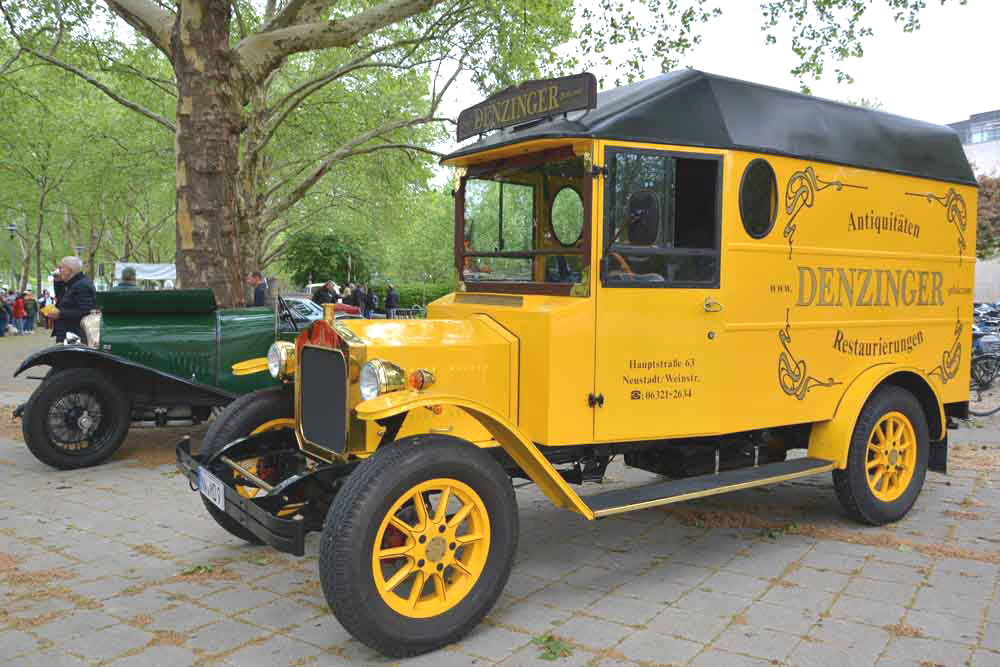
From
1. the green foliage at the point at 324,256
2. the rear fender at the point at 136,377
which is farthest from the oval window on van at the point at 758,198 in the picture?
the green foliage at the point at 324,256

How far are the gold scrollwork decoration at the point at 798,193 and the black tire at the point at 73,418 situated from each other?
590 cm

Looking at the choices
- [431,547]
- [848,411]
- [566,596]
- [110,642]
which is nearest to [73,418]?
[110,642]

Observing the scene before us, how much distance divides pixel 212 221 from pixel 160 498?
13.2 feet

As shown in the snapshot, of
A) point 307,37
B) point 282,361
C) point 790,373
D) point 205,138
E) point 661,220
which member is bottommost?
point 790,373

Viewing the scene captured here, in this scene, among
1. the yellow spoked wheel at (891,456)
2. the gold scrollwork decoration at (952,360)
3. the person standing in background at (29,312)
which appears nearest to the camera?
the yellow spoked wheel at (891,456)

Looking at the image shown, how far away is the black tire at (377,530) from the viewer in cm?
319

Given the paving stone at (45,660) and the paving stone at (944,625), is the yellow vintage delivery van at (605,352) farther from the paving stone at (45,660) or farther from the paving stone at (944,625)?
the paving stone at (944,625)

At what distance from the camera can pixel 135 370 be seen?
7.20 meters

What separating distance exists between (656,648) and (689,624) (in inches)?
13.2

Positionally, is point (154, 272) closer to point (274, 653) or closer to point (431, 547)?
point (274, 653)

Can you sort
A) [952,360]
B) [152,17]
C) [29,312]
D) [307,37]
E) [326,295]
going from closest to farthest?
[952,360], [152,17], [307,37], [326,295], [29,312]

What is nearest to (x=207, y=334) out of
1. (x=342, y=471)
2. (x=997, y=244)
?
(x=342, y=471)

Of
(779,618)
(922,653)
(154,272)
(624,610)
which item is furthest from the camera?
(154,272)

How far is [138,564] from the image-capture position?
4570mm
